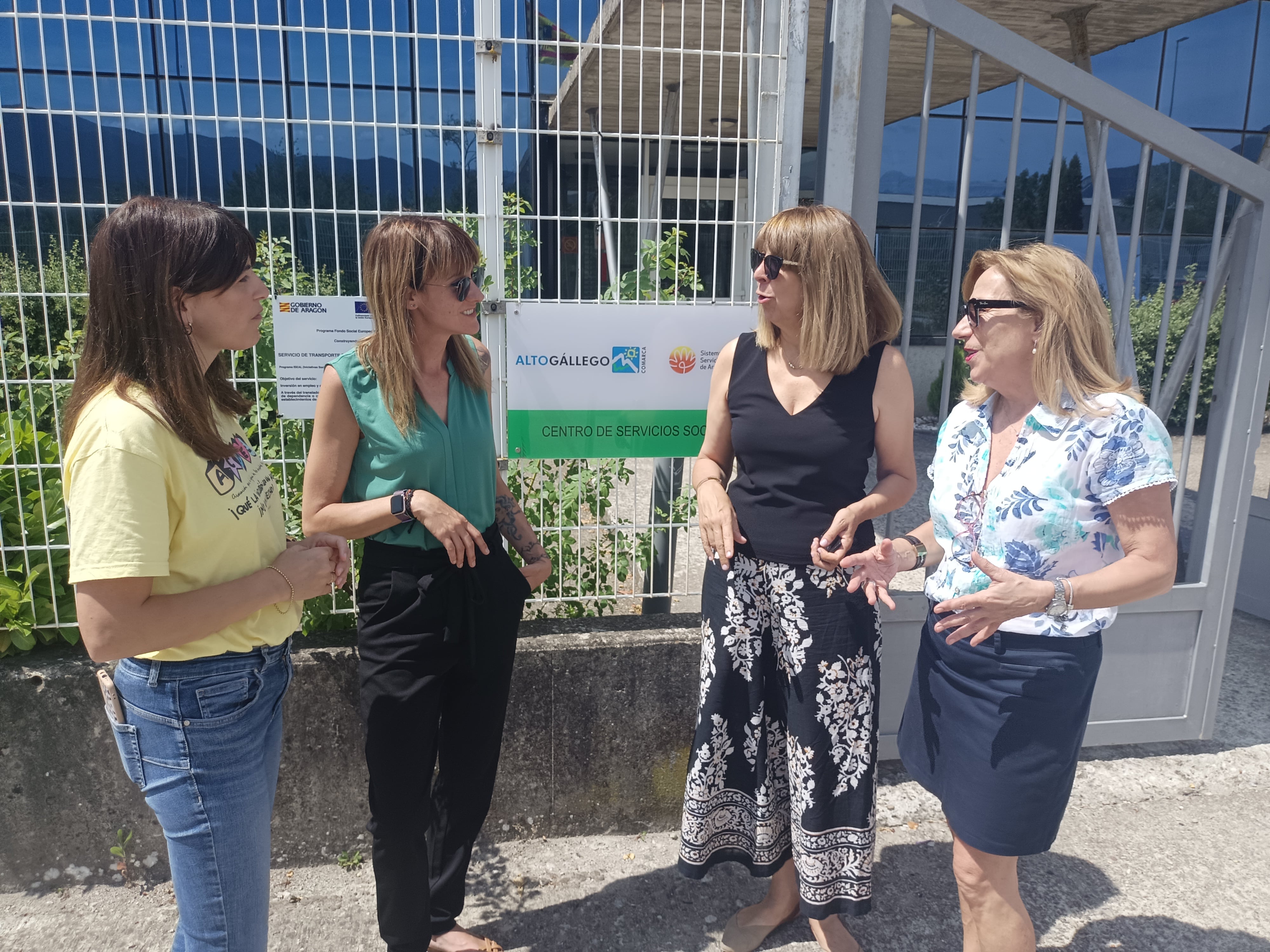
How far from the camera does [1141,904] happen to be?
9.26ft

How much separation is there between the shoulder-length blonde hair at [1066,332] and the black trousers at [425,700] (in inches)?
56.0

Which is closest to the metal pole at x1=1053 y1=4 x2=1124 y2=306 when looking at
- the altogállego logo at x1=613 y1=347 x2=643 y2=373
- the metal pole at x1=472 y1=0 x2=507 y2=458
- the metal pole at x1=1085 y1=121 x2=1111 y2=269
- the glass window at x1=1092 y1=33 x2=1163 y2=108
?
the metal pole at x1=1085 y1=121 x2=1111 y2=269

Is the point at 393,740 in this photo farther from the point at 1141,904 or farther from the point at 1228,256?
the point at 1228,256

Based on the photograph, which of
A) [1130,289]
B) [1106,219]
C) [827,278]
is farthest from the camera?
[1106,219]

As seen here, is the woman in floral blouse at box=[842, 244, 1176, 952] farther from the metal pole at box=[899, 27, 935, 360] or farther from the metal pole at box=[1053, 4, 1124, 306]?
the metal pole at box=[1053, 4, 1124, 306]

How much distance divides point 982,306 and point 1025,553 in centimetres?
56

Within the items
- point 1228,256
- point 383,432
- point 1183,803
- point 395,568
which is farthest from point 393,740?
point 1228,256

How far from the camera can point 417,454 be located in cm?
217

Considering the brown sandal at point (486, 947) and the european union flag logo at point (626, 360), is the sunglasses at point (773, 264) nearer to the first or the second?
the european union flag logo at point (626, 360)

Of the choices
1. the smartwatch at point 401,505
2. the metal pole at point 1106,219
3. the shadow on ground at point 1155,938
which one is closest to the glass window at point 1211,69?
the metal pole at point 1106,219

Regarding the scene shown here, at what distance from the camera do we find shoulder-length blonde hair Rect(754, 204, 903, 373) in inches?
87.4

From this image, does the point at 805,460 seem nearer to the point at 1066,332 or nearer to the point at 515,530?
the point at 1066,332

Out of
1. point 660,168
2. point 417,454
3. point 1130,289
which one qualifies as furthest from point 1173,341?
point 417,454

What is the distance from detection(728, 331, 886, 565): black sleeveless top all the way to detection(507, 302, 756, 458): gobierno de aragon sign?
0.61 m
